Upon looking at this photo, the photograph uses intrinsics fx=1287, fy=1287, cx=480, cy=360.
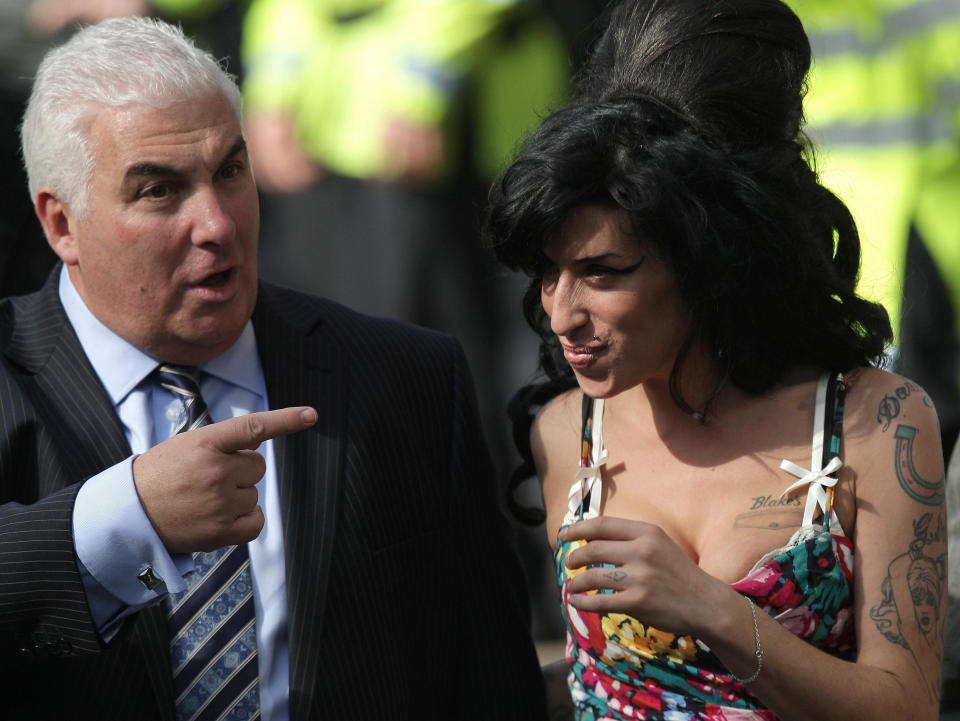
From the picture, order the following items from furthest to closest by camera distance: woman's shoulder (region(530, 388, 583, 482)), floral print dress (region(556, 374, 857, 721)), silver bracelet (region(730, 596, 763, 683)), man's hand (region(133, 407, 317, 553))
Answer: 1. woman's shoulder (region(530, 388, 583, 482))
2. floral print dress (region(556, 374, 857, 721))
3. silver bracelet (region(730, 596, 763, 683))
4. man's hand (region(133, 407, 317, 553))

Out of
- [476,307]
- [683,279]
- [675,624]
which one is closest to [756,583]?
[675,624]

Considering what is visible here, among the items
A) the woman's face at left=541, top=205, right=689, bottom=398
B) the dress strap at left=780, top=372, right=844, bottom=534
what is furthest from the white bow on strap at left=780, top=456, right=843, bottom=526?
the woman's face at left=541, top=205, right=689, bottom=398

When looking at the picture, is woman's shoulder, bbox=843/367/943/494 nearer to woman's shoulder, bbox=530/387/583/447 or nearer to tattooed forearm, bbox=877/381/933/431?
tattooed forearm, bbox=877/381/933/431

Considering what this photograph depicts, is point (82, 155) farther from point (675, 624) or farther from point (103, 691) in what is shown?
point (675, 624)

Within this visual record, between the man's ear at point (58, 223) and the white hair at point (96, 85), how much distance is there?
0.02 m

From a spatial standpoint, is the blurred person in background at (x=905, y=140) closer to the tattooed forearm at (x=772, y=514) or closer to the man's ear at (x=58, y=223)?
the tattooed forearm at (x=772, y=514)

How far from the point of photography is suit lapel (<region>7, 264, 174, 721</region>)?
2113 mm

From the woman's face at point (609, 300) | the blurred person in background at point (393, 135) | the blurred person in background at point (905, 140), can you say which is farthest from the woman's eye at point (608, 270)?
the blurred person in background at point (905, 140)

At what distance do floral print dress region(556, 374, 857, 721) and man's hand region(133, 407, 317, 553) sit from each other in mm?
611

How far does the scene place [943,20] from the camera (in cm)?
423

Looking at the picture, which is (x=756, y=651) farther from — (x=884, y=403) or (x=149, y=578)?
(x=149, y=578)

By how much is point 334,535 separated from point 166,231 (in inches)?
24.1

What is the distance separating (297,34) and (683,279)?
243 cm

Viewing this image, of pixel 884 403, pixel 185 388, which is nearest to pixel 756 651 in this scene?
pixel 884 403
